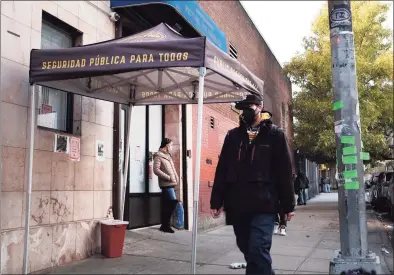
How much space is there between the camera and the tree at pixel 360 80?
16234 mm

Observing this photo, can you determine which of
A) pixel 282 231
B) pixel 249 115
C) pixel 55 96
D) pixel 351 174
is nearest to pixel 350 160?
pixel 351 174

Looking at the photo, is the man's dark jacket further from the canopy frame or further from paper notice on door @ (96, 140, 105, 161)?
paper notice on door @ (96, 140, 105, 161)

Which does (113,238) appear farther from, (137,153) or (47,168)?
(137,153)

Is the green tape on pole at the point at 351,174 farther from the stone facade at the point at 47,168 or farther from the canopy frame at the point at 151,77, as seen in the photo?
the stone facade at the point at 47,168

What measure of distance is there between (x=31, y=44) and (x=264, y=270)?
13.4 feet

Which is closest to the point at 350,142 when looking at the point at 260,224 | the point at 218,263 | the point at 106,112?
the point at 260,224

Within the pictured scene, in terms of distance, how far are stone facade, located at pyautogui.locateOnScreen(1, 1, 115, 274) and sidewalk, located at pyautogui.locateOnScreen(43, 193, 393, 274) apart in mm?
424

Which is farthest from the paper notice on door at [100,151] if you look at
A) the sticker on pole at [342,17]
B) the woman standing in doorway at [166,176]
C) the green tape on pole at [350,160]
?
the sticker on pole at [342,17]

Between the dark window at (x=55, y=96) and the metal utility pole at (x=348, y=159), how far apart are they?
3849 mm

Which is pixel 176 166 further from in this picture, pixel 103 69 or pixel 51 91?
pixel 103 69

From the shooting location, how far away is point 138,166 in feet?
29.2

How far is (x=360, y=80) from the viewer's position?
16.4 meters

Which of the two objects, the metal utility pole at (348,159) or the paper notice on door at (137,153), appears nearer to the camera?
the metal utility pole at (348,159)

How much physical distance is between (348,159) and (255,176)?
152 centimetres
